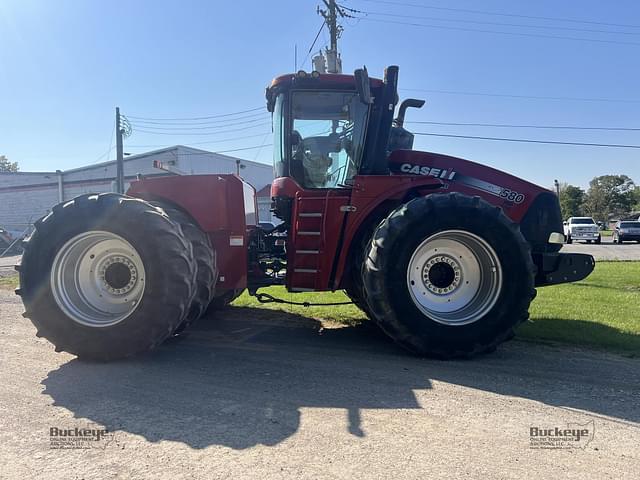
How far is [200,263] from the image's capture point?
15.1ft

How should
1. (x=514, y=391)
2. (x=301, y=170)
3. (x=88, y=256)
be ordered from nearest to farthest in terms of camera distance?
(x=514, y=391) < (x=88, y=256) < (x=301, y=170)

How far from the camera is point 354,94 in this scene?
5109mm

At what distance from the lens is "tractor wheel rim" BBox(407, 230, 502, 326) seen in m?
4.56

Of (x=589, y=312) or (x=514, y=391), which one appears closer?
(x=514, y=391)

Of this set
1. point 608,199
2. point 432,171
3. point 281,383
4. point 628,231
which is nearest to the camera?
point 281,383

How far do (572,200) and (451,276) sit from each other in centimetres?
8146

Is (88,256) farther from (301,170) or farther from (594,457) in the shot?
(594,457)

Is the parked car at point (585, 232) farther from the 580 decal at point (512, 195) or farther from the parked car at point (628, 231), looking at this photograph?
the 580 decal at point (512, 195)

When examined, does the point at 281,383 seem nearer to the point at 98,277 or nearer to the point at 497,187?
the point at 98,277

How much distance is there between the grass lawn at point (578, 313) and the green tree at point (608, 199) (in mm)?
75321

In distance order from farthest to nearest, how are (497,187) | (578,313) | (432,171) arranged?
(578,313)
(497,187)
(432,171)

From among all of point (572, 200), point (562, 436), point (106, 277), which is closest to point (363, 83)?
point (106, 277)

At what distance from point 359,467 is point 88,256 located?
344 centimetres

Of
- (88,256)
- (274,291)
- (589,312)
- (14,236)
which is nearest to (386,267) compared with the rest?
(88,256)
